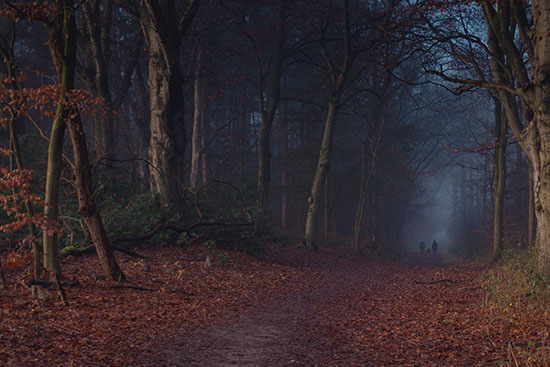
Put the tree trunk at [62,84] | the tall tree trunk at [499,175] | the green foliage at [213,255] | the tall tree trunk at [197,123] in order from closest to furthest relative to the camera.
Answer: the tree trunk at [62,84] < the green foliage at [213,255] < the tall tree trunk at [499,175] < the tall tree trunk at [197,123]

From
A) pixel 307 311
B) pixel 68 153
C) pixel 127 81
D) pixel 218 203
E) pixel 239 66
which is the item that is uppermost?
pixel 239 66

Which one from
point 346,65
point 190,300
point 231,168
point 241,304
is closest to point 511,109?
point 346,65

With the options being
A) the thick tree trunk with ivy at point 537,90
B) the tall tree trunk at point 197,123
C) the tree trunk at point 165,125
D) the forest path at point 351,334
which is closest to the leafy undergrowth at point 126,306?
the forest path at point 351,334

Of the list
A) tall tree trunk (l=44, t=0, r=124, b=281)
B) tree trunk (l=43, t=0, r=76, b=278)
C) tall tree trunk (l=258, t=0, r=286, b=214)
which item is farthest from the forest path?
tall tree trunk (l=258, t=0, r=286, b=214)

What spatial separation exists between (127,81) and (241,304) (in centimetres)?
1268

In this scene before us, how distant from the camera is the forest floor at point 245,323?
240 inches

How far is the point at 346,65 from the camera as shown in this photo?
1981 centimetres

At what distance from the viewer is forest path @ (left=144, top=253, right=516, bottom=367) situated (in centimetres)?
629

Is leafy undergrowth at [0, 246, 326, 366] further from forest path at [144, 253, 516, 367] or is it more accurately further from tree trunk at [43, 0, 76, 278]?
tree trunk at [43, 0, 76, 278]

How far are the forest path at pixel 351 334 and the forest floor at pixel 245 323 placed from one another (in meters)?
0.02

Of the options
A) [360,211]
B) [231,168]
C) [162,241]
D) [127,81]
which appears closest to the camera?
[162,241]

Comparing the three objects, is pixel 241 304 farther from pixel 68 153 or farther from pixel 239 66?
pixel 239 66

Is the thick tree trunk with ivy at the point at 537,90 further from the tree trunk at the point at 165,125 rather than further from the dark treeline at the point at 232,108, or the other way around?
the tree trunk at the point at 165,125

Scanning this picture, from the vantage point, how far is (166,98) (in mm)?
14930
